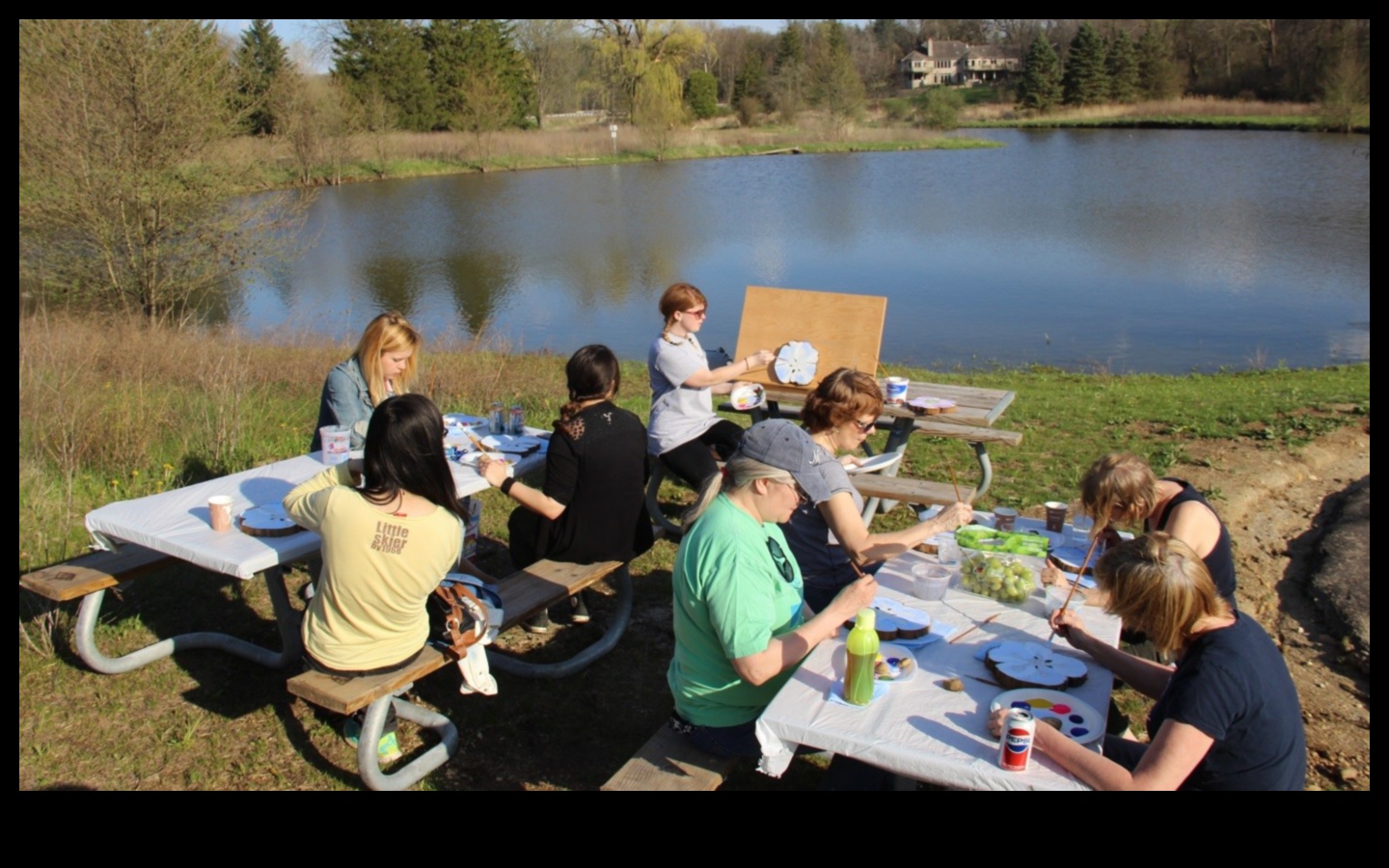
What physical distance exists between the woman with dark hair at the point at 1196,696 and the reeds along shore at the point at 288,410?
3654mm

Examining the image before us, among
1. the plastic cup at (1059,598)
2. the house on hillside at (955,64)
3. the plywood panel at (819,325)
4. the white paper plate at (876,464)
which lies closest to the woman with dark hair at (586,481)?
the white paper plate at (876,464)

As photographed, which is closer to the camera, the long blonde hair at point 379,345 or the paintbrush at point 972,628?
the paintbrush at point 972,628

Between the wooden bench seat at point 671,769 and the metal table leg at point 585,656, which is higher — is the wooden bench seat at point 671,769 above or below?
above

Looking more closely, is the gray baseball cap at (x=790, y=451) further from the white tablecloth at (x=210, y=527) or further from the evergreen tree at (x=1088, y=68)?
the evergreen tree at (x=1088, y=68)

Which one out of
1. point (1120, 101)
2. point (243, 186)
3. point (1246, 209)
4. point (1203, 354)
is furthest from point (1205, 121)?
point (243, 186)

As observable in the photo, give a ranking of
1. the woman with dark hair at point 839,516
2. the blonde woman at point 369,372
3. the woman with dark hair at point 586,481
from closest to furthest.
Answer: the woman with dark hair at point 839,516 < the woman with dark hair at point 586,481 < the blonde woman at point 369,372

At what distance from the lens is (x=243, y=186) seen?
15.0 m

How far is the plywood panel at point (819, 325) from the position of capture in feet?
22.2

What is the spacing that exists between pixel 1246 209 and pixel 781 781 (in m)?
26.3

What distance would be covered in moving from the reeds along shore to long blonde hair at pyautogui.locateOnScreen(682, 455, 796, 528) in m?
3.29

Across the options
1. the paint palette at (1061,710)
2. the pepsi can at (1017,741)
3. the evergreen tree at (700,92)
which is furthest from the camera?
the evergreen tree at (700,92)

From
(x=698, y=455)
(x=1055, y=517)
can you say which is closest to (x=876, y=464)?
(x=698, y=455)

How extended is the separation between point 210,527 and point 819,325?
4.11 m

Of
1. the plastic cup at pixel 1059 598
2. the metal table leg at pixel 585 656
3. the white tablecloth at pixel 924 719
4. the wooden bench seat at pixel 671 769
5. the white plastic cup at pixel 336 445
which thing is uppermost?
the white plastic cup at pixel 336 445
